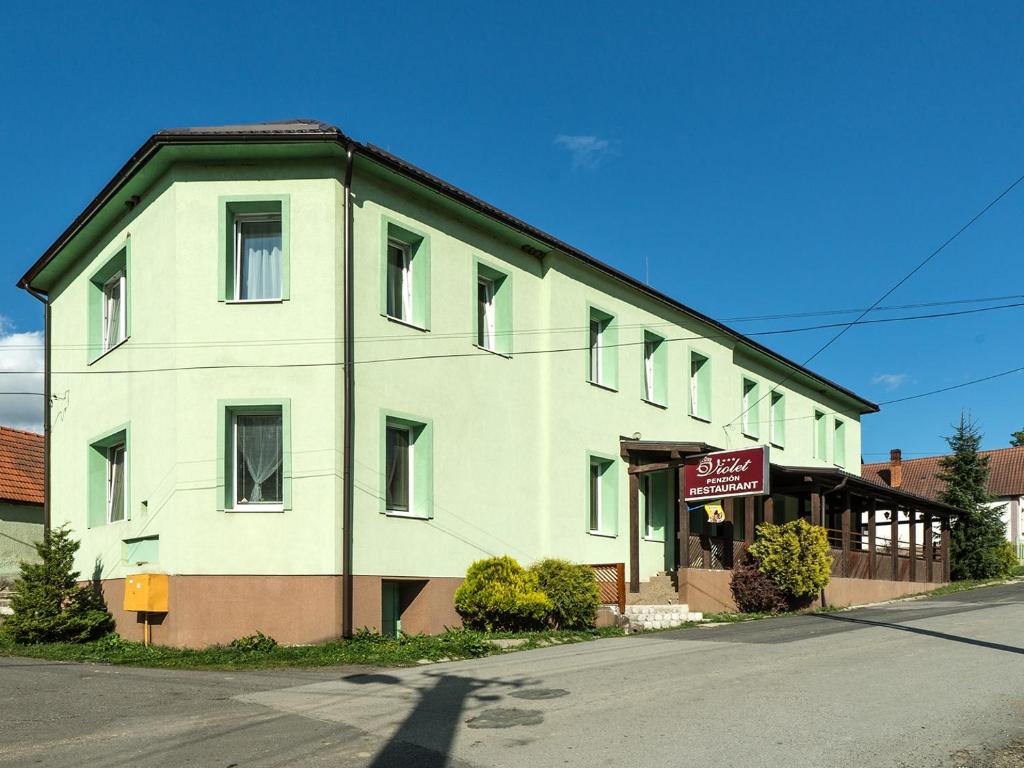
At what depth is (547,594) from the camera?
17500 mm

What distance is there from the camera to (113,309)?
64.0 feet

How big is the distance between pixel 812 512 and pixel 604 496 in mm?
6703

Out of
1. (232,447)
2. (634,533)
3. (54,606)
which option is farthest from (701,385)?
(54,606)

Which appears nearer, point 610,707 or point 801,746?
point 801,746

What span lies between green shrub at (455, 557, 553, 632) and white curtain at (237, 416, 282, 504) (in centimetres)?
351

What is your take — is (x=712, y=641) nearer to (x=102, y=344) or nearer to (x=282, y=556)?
(x=282, y=556)

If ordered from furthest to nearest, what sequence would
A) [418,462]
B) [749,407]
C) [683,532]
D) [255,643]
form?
1. [749,407]
2. [683,532]
3. [418,462]
4. [255,643]

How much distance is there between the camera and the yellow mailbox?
49.7ft

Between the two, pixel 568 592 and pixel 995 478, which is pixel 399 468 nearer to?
pixel 568 592

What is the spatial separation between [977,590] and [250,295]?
24.9 meters

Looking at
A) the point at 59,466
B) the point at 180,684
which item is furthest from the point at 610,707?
the point at 59,466

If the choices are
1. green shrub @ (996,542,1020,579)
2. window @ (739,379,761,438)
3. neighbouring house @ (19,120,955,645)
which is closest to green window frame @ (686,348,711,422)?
window @ (739,379,761,438)

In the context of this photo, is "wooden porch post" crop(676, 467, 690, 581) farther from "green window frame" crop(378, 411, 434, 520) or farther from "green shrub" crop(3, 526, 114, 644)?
"green shrub" crop(3, 526, 114, 644)

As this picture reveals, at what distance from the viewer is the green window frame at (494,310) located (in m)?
19.5
